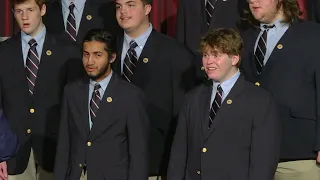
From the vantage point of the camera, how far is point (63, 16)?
3.87 m

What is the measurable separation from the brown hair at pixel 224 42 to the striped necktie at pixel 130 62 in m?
0.51

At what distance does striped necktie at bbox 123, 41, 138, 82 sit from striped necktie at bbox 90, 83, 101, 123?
301 mm

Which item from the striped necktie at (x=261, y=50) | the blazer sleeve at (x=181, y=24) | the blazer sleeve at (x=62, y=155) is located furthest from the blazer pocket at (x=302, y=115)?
the blazer sleeve at (x=62, y=155)

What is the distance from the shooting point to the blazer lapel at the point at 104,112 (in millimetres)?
3262

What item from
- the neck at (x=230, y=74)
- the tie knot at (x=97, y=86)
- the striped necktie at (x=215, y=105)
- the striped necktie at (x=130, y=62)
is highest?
the striped necktie at (x=130, y=62)

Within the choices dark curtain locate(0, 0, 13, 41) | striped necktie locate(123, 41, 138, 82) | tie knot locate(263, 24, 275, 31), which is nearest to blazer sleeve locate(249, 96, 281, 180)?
tie knot locate(263, 24, 275, 31)

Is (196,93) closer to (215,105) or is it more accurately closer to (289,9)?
(215,105)

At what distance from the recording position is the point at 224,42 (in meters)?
3.12

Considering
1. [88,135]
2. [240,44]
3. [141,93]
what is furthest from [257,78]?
[88,135]

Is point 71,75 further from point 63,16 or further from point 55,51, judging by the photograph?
point 63,16

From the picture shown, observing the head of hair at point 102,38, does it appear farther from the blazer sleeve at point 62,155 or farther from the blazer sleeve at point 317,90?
the blazer sleeve at point 317,90

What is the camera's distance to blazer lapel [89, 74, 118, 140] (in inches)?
128

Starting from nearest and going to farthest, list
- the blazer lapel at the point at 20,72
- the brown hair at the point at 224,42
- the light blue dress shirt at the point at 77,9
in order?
the brown hair at the point at 224,42, the blazer lapel at the point at 20,72, the light blue dress shirt at the point at 77,9

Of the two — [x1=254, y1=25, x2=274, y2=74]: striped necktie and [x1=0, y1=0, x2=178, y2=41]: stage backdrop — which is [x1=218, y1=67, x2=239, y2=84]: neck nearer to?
[x1=254, y1=25, x2=274, y2=74]: striped necktie
